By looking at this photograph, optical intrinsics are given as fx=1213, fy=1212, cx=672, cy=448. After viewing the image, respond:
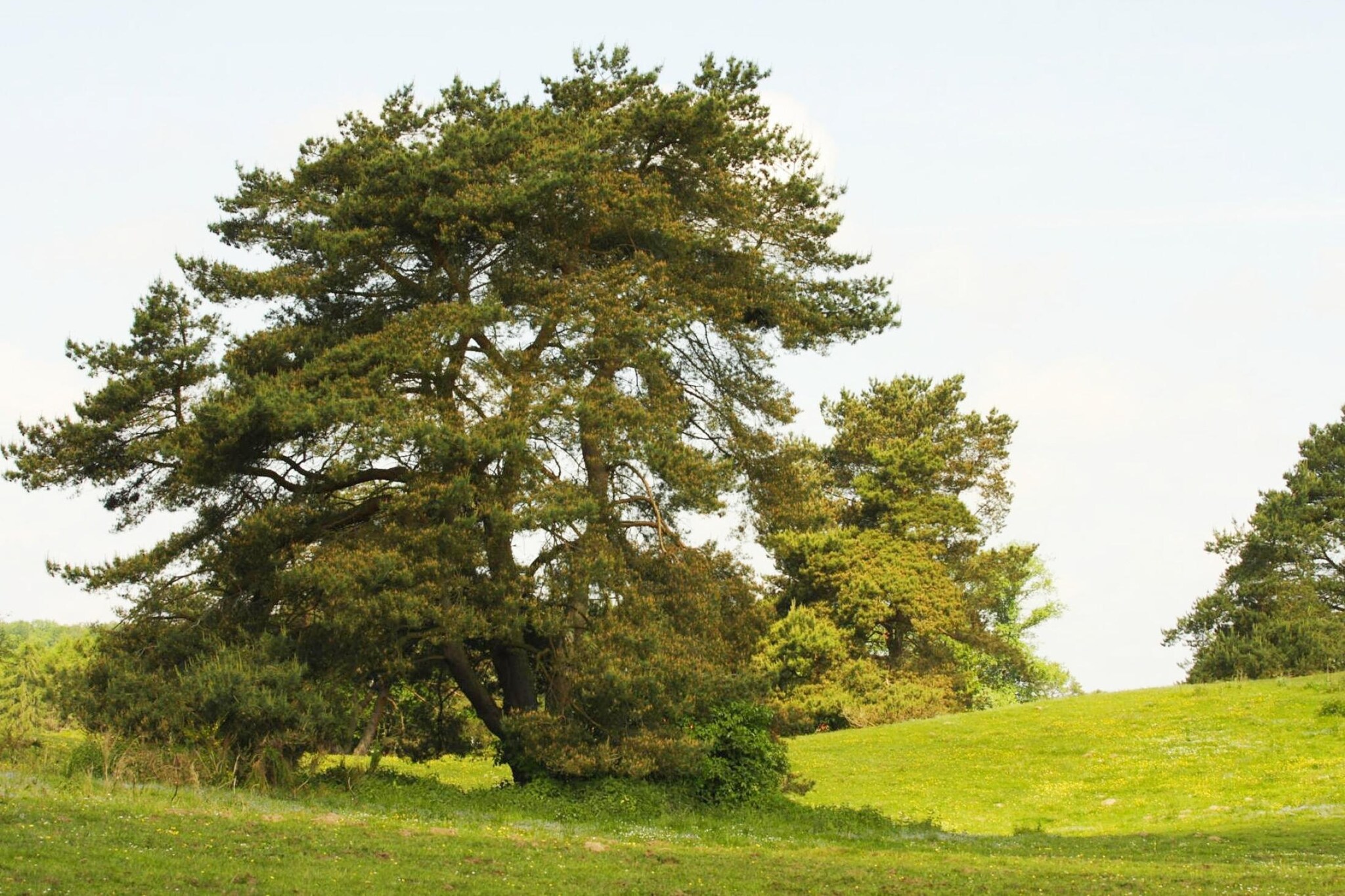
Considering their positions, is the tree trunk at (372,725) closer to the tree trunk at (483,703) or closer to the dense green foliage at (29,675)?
the tree trunk at (483,703)

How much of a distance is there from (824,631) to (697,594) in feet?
91.4

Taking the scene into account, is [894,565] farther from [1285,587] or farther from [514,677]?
[514,677]

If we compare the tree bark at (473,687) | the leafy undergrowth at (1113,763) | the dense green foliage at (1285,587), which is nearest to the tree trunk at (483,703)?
the tree bark at (473,687)

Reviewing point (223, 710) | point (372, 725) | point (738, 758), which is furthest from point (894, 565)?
point (223, 710)

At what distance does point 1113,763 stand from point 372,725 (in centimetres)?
2445

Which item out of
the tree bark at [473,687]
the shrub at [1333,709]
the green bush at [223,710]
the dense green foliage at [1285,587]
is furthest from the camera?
the dense green foliage at [1285,587]

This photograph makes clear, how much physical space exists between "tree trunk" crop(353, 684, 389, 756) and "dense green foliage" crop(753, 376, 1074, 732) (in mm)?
16132

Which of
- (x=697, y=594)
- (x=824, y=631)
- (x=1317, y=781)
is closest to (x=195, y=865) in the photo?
(x=697, y=594)

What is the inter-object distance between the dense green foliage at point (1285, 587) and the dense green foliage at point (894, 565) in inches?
356

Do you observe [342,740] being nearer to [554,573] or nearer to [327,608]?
[327,608]

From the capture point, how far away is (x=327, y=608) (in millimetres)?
24000

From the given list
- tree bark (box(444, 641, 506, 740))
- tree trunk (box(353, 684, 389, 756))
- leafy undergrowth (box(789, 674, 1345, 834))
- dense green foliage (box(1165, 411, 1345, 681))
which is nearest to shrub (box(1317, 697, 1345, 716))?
leafy undergrowth (box(789, 674, 1345, 834))

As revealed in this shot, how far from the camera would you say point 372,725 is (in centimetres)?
4244

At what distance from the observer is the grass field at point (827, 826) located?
14.3 m
